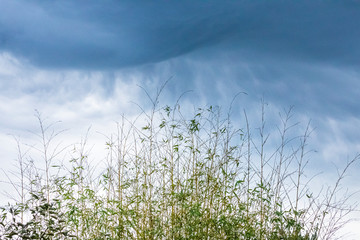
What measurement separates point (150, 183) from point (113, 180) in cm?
54

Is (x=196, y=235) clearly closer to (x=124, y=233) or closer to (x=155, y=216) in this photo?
(x=155, y=216)

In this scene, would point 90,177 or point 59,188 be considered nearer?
point 59,188

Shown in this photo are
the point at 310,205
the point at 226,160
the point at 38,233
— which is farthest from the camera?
the point at 226,160

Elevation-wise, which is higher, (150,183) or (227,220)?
(150,183)

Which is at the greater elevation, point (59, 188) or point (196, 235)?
point (59, 188)

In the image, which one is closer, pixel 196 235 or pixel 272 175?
pixel 196 235

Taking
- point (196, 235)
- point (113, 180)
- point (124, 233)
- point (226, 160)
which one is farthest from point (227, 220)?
point (113, 180)

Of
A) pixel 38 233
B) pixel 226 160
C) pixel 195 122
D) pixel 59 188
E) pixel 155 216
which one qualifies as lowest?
pixel 38 233

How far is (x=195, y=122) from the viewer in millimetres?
5211

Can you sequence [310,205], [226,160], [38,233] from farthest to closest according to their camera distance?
[226,160], [310,205], [38,233]

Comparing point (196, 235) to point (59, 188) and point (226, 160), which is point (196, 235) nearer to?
point (226, 160)

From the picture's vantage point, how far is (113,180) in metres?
5.32

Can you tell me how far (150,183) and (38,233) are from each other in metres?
1.50

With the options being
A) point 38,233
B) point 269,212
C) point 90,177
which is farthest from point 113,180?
point 269,212
